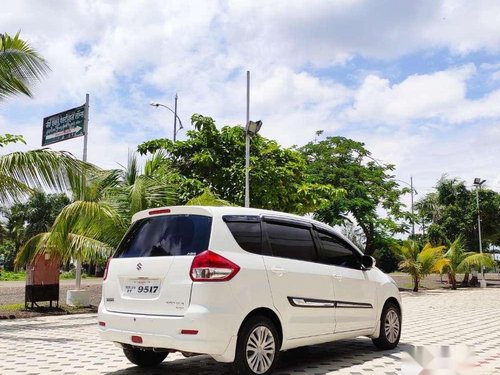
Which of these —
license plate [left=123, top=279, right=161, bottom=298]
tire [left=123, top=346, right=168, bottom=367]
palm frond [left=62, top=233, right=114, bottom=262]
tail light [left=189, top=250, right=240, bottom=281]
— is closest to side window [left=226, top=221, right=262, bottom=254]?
tail light [left=189, top=250, right=240, bottom=281]

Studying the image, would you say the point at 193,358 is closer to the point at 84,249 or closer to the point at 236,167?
the point at 84,249

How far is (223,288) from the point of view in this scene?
540 cm

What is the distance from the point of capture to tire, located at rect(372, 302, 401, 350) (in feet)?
25.9

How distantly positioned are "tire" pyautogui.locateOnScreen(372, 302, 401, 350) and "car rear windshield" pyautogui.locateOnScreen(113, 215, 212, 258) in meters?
3.62

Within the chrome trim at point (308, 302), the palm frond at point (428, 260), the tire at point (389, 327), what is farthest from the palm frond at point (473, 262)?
the chrome trim at point (308, 302)

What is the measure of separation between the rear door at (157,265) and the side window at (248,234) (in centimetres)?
33

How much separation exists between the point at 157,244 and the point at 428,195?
44371 millimetres

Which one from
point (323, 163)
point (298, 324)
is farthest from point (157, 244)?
point (323, 163)

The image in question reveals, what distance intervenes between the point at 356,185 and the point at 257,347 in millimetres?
23783

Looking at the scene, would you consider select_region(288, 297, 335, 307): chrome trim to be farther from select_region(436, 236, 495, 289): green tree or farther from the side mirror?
select_region(436, 236, 495, 289): green tree

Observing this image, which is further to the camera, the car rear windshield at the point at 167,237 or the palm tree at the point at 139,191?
the palm tree at the point at 139,191

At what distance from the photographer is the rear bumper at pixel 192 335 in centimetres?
523

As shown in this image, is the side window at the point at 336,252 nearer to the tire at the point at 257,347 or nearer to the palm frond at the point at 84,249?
the tire at the point at 257,347

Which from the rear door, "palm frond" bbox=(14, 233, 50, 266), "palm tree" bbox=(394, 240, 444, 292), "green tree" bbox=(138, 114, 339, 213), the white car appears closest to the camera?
the white car
